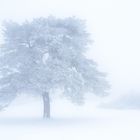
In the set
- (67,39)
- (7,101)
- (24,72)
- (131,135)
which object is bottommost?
(131,135)

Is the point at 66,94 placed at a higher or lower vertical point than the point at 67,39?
lower

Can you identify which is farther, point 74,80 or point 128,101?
point 128,101

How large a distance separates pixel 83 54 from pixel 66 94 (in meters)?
5.89

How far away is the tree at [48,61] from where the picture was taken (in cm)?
3456

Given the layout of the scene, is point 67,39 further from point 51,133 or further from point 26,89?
point 51,133

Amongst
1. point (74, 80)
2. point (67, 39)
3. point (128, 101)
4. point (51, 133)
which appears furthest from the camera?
point (128, 101)

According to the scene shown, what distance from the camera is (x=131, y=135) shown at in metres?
25.3

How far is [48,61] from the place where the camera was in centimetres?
3525

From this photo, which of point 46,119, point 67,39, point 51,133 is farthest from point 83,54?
point 51,133

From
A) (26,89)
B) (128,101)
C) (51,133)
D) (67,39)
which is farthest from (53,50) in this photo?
(128,101)

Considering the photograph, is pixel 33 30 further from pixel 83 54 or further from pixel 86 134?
pixel 86 134

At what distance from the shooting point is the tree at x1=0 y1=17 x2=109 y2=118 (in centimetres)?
3456

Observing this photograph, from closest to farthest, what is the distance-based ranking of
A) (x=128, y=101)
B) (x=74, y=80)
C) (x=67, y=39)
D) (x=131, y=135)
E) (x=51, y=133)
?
(x=131, y=135)
(x=51, y=133)
(x=74, y=80)
(x=67, y=39)
(x=128, y=101)

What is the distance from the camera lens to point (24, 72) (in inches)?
1409
